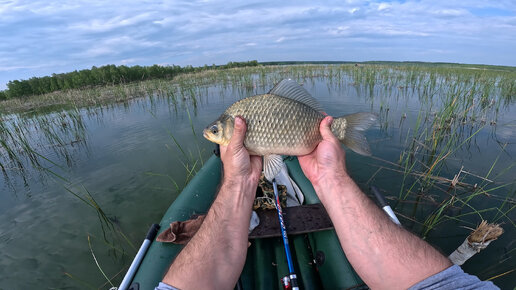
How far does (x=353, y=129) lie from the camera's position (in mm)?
1999

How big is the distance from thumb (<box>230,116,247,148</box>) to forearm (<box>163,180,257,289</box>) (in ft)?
1.22

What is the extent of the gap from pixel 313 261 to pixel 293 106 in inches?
70.1

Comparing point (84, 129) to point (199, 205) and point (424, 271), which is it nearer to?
point (199, 205)

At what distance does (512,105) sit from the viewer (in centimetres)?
870

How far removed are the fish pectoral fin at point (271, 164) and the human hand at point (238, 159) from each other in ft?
0.40

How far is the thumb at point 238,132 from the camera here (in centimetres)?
188

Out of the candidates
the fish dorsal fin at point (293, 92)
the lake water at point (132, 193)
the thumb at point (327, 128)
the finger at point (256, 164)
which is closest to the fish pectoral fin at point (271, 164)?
the finger at point (256, 164)

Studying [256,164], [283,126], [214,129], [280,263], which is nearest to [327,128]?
[283,126]

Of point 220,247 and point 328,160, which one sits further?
point 328,160

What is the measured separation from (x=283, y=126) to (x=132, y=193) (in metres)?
4.23

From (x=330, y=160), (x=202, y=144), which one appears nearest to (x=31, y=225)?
(x=202, y=144)

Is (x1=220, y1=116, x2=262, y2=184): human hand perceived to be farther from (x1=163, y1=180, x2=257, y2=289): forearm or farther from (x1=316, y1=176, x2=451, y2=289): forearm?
(x1=316, y1=176, x2=451, y2=289): forearm

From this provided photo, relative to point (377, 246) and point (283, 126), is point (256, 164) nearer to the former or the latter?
point (283, 126)

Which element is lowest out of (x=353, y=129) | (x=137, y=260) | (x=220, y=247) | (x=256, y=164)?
(x=137, y=260)
